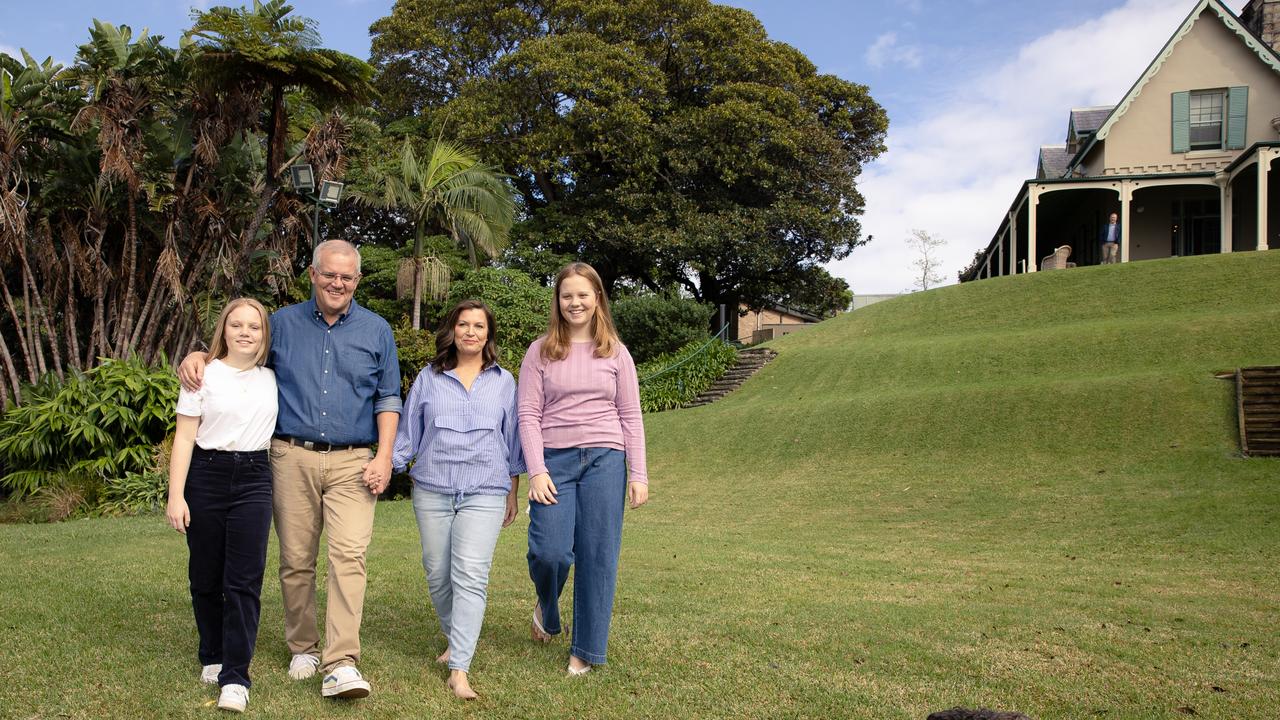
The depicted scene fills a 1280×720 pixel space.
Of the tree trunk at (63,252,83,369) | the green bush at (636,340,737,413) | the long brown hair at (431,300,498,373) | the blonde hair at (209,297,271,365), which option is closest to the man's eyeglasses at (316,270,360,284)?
the blonde hair at (209,297,271,365)

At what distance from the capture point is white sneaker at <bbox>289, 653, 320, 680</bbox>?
4305 millimetres

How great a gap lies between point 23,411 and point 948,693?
13.6 meters

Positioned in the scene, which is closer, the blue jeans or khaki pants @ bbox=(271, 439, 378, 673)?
khaki pants @ bbox=(271, 439, 378, 673)

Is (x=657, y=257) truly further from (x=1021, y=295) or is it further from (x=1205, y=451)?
(x=1205, y=451)

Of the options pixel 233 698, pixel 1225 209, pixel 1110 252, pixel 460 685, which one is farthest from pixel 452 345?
pixel 1225 209

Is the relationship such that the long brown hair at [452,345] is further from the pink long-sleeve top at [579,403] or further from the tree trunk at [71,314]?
the tree trunk at [71,314]

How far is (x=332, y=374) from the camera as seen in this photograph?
4.25 m

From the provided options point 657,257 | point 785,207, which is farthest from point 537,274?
point 785,207

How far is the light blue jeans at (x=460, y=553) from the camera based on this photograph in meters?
4.16

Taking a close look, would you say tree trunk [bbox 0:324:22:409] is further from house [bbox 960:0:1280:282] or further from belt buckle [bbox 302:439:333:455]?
house [bbox 960:0:1280:282]

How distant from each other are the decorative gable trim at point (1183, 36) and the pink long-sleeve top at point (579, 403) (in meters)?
28.3

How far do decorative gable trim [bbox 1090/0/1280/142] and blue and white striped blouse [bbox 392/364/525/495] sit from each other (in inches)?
1125

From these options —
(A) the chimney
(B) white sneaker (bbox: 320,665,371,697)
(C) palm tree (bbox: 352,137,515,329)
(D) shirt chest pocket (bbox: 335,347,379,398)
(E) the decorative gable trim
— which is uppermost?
(A) the chimney

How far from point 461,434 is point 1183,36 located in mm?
30265
